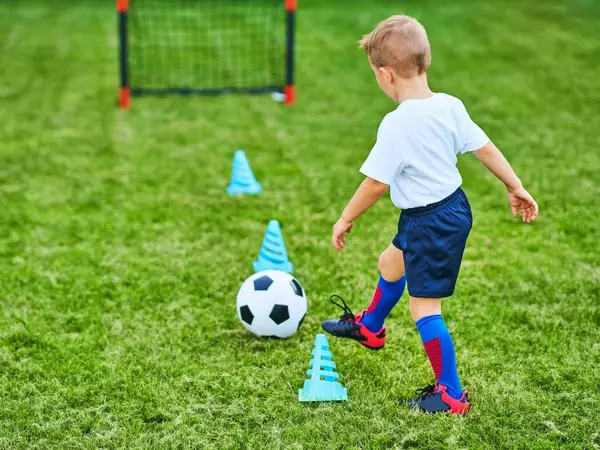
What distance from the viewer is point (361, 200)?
3293 mm

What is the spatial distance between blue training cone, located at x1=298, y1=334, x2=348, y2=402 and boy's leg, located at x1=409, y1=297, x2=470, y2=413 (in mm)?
337

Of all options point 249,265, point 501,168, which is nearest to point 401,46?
point 501,168

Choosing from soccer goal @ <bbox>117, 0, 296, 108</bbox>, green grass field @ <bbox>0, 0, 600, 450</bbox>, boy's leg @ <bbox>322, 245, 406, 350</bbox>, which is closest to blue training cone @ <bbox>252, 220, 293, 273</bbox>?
green grass field @ <bbox>0, 0, 600, 450</bbox>

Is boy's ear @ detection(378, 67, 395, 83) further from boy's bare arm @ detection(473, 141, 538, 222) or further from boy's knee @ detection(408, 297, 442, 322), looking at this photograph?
boy's knee @ detection(408, 297, 442, 322)

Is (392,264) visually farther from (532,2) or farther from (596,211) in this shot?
(532,2)

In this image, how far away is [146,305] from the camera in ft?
14.4

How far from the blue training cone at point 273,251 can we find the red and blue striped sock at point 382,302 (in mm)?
904

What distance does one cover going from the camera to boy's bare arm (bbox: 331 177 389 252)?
3.25 meters

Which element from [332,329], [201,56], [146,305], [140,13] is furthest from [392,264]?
[140,13]

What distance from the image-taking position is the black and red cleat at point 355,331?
3.87 metres

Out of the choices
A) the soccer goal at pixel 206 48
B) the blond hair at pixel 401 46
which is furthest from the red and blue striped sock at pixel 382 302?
the soccer goal at pixel 206 48

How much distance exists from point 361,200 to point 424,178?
26 cm

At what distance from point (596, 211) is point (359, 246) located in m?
1.69

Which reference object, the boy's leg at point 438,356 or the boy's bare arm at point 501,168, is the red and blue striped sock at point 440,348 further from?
the boy's bare arm at point 501,168
